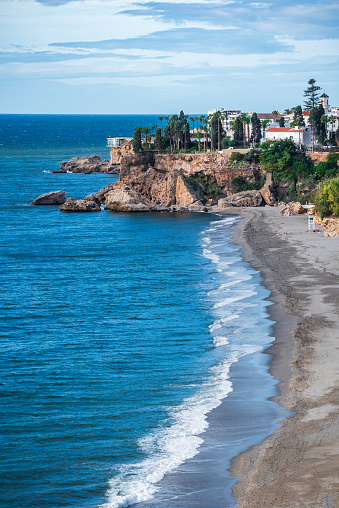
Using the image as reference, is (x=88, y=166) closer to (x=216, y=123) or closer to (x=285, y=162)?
(x=216, y=123)

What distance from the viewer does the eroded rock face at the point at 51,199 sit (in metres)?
106

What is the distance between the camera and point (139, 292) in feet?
162

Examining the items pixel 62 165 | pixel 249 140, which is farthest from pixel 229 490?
pixel 62 165

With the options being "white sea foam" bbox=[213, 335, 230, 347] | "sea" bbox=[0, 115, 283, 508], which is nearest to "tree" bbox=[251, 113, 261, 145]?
"sea" bbox=[0, 115, 283, 508]

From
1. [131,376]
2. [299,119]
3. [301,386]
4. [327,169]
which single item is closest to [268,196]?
[327,169]

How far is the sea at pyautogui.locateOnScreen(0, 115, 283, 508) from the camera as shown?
2220 centimetres

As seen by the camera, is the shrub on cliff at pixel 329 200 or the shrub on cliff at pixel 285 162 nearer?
the shrub on cliff at pixel 329 200

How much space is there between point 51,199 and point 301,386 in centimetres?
8226

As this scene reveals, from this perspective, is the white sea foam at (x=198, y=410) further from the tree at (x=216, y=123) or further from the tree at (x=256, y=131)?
the tree at (x=256, y=131)

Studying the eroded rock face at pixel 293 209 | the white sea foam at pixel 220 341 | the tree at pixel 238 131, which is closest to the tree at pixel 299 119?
the tree at pixel 238 131

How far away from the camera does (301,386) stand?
29250mm

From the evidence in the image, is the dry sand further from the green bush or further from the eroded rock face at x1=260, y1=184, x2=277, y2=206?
the green bush

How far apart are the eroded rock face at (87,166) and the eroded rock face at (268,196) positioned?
208 ft

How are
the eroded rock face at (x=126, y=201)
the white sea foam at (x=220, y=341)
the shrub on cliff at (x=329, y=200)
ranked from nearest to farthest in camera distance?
1. the white sea foam at (x=220, y=341)
2. the shrub on cliff at (x=329, y=200)
3. the eroded rock face at (x=126, y=201)
